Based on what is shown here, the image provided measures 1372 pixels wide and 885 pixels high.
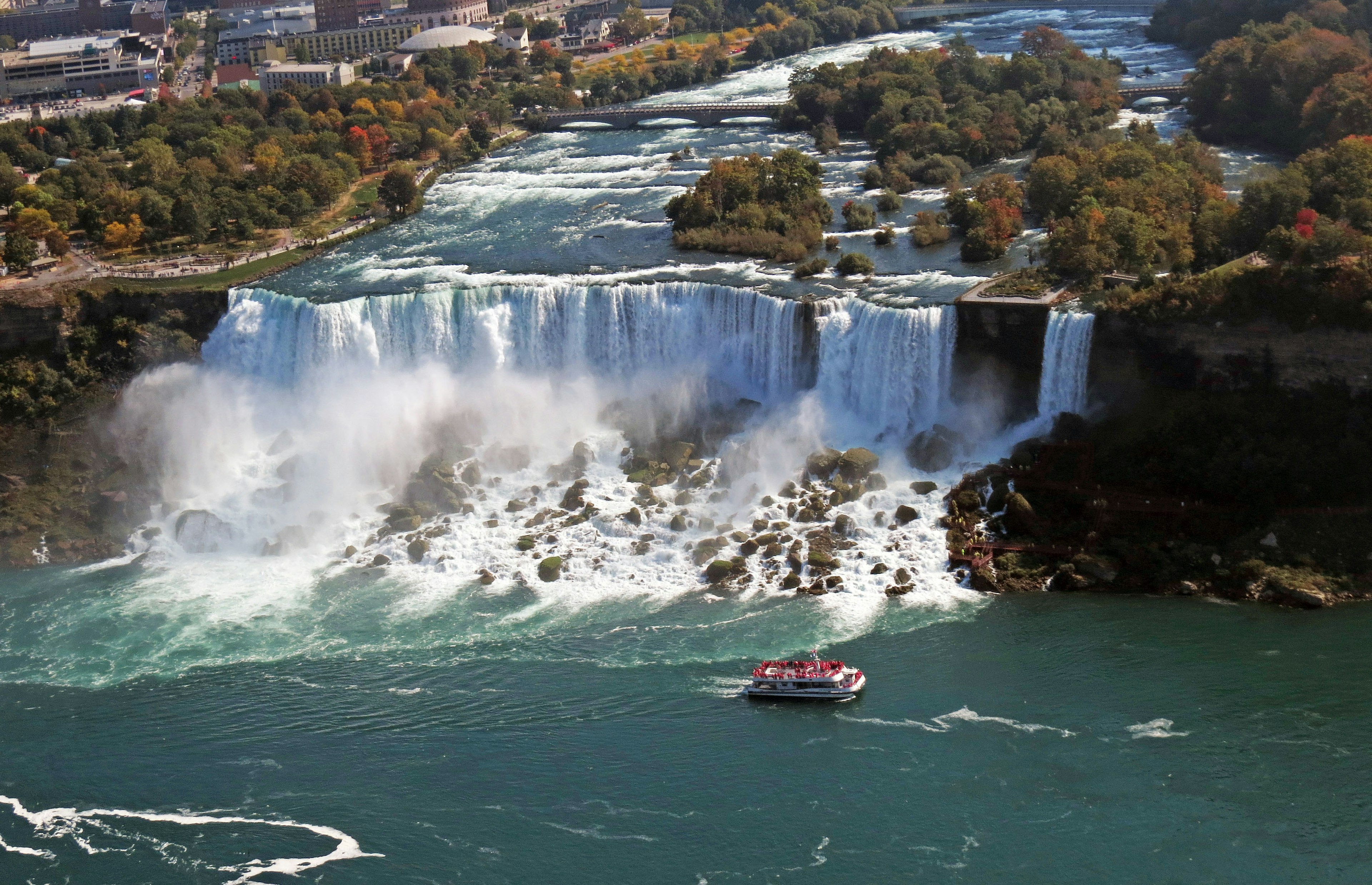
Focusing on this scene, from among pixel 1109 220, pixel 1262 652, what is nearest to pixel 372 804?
pixel 1262 652

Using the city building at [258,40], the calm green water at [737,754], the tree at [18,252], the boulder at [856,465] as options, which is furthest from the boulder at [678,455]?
the city building at [258,40]

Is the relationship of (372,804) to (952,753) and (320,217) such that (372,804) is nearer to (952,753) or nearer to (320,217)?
(952,753)

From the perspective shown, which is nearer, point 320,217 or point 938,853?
point 938,853

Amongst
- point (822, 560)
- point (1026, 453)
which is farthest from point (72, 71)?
point (1026, 453)

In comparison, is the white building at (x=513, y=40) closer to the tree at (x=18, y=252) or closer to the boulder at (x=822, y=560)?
the tree at (x=18, y=252)

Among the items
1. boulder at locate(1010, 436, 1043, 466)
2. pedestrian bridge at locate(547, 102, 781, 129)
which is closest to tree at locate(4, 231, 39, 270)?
boulder at locate(1010, 436, 1043, 466)

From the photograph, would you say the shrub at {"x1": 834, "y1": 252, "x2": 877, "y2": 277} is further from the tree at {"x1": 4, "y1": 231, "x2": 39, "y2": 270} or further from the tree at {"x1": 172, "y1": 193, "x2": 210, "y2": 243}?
the tree at {"x1": 4, "y1": 231, "x2": 39, "y2": 270}

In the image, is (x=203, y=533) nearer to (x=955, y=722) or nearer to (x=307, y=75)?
(x=955, y=722)
